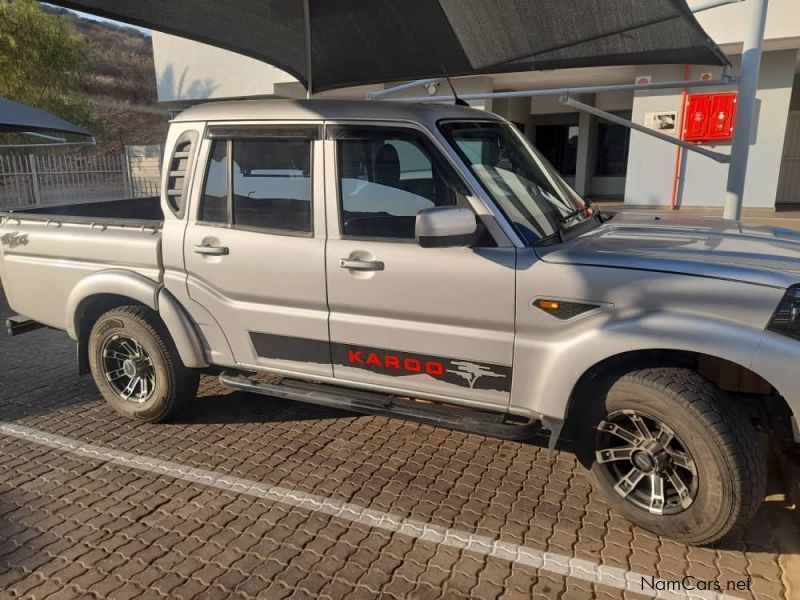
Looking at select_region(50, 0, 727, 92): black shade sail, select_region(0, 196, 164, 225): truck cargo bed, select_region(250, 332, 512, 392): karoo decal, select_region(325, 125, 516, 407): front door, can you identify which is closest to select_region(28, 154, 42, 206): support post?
select_region(0, 196, 164, 225): truck cargo bed

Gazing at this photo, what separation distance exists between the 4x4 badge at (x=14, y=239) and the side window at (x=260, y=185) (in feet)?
5.61

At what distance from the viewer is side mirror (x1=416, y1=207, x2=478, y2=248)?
2892 millimetres

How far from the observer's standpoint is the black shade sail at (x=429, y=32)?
183 inches

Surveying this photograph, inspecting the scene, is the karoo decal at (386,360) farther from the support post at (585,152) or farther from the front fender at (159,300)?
the support post at (585,152)

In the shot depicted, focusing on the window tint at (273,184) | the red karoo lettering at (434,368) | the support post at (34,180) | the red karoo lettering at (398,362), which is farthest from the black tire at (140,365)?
the support post at (34,180)

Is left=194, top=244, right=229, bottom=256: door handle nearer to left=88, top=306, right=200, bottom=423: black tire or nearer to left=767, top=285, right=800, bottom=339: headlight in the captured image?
left=88, top=306, right=200, bottom=423: black tire

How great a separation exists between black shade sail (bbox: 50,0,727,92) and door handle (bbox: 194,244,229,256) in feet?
5.82

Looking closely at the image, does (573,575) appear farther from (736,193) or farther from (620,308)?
(736,193)

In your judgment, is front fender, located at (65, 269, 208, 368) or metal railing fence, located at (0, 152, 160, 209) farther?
metal railing fence, located at (0, 152, 160, 209)

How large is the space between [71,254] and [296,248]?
6.43ft

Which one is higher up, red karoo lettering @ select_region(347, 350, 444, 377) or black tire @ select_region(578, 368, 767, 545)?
red karoo lettering @ select_region(347, 350, 444, 377)

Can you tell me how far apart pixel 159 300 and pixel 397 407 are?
5.97 feet

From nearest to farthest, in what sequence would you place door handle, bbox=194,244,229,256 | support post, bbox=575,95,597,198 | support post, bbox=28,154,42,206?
door handle, bbox=194,244,229,256, support post, bbox=28,154,42,206, support post, bbox=575,95,597,198

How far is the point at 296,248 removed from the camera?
3553 millimetres
